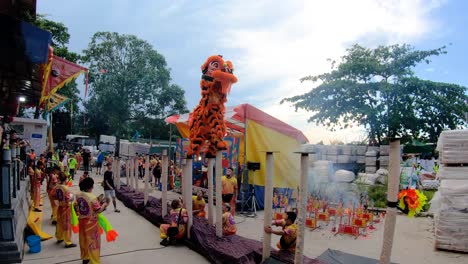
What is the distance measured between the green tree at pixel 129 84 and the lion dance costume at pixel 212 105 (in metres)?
23.9

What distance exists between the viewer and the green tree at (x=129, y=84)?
29578 mm

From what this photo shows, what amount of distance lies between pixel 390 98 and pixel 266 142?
12.1m

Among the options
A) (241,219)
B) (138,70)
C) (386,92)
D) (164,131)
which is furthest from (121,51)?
(241,219)

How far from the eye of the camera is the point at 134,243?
677 centimetres

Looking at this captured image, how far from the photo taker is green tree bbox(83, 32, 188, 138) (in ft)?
97.0

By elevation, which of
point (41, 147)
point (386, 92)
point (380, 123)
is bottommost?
point (41, 147)

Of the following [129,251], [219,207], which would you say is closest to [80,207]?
[129,251]

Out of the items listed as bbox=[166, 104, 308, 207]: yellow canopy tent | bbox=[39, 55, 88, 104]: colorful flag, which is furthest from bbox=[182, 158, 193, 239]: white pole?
bbox=[39, 55, 88, 104]: colorful flag

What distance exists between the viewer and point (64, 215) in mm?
6512

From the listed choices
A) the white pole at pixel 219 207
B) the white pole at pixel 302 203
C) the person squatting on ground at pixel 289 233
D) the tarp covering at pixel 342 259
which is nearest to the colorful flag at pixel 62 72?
the white pole at pixel 219 207

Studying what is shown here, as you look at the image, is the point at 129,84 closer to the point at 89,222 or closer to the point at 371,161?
the point at 371,161

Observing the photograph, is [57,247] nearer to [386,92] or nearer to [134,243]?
[134,243]

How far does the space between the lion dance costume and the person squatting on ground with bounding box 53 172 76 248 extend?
254cm

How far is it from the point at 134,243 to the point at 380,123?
16612 mm
